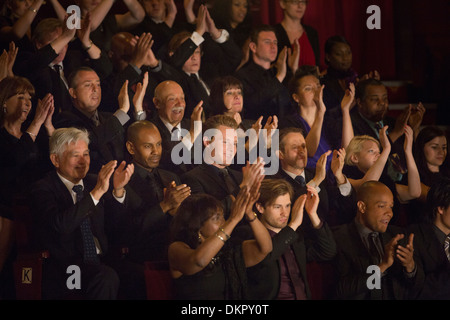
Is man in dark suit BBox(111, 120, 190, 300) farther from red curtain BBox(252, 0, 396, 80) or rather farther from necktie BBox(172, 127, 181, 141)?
red curtain BBox(252, 0, 396, 80)

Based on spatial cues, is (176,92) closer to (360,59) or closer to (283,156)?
(283,156)

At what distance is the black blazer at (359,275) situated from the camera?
14.4ft

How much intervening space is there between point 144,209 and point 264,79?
4.01ft

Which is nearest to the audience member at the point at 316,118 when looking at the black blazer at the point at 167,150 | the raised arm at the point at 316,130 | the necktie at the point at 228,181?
the raised arm at the point at 316,130

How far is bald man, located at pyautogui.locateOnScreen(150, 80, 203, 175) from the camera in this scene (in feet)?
14.9

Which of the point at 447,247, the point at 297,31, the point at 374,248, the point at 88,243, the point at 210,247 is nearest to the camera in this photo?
the point at 210,247

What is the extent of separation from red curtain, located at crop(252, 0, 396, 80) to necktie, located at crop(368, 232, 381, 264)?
160cm

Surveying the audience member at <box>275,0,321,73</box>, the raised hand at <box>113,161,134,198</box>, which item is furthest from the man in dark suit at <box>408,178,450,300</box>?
the raised hand at <box>113,161,134,198</box>

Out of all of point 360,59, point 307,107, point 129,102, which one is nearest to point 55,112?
point 129,102

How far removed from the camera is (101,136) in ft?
14.4

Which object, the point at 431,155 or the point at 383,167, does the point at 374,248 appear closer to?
the point at 383,167

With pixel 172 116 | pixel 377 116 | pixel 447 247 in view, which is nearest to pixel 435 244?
pixel 447 247

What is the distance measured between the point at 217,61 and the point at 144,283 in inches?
60.8

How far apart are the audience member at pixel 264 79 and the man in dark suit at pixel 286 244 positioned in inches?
25.7
